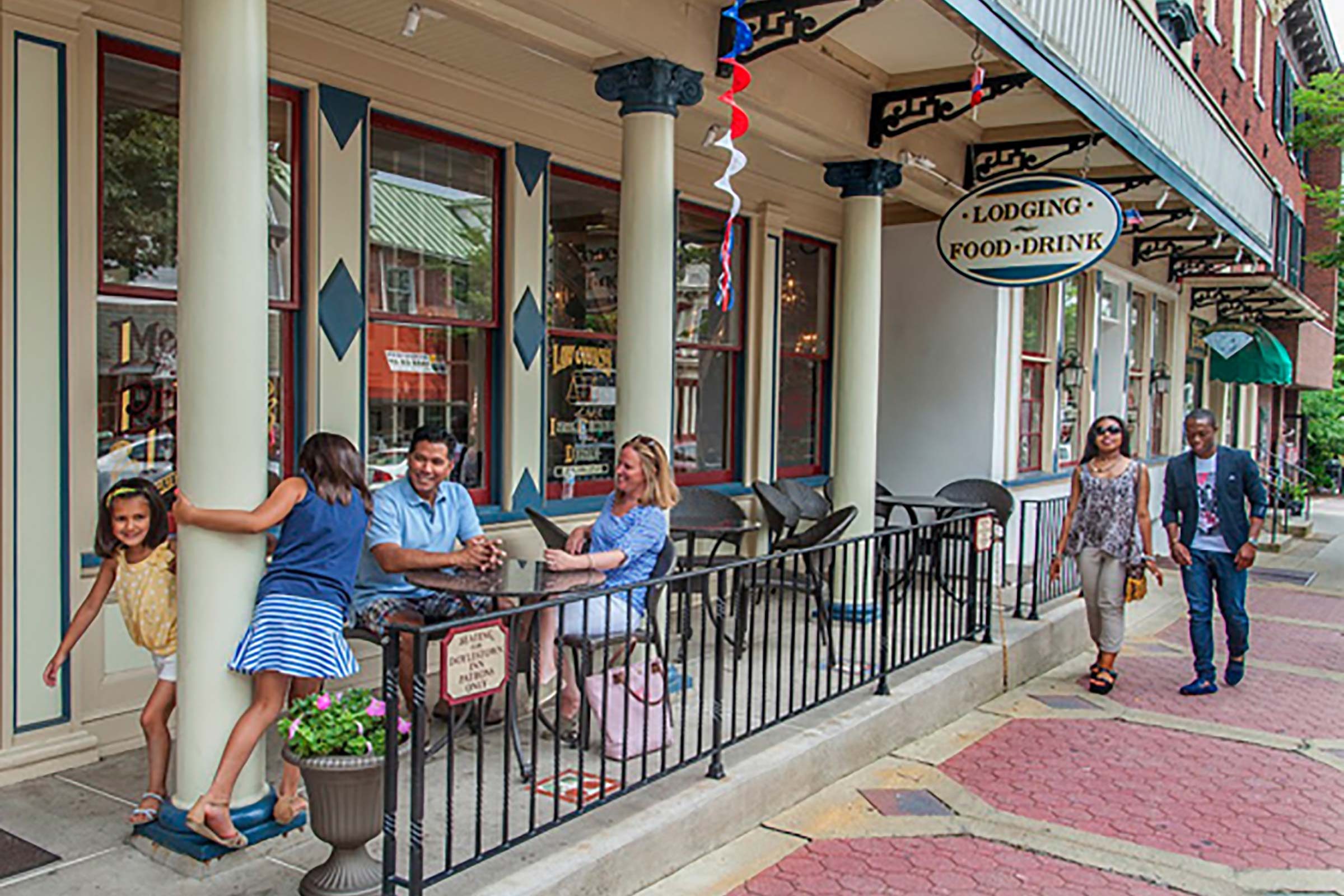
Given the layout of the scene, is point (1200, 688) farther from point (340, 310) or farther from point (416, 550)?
point (340, 310)

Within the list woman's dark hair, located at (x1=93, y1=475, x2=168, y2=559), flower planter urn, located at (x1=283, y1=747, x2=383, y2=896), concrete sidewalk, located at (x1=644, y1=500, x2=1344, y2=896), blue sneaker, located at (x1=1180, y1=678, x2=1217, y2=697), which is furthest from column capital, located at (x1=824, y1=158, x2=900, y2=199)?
flower planter urn, located at (x1=283, y1=747, x2=383, y2=896)

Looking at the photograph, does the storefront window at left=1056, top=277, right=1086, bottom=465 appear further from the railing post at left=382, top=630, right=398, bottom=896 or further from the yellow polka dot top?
the railing post at left=382, top=630, right=398, bottom=896

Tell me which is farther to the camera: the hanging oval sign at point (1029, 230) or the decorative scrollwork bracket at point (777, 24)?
the hanging oval sign at point (1029, 230)

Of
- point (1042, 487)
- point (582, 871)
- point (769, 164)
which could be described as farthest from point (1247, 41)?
point (582, 871)

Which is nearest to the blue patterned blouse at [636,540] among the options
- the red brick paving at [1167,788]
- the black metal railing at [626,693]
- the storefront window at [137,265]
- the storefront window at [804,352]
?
the black metal railing at [626,693]

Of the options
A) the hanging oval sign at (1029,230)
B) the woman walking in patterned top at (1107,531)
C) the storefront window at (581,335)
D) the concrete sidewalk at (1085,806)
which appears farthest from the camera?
the hanging oval sign at (1029,230)

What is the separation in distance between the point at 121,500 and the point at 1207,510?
6335 millimetres

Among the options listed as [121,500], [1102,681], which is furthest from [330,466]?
[1102,681]

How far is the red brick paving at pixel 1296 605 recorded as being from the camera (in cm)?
1066

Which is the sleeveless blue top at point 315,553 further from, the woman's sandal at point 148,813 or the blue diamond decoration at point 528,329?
the blue diamond decoration at point 528,329

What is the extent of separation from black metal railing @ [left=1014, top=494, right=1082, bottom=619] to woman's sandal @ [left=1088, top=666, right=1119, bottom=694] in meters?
0.59

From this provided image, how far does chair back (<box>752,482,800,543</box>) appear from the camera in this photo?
8.45 metres

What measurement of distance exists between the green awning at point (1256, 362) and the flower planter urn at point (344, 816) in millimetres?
17464

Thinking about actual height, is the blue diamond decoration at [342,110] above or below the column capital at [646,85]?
below
